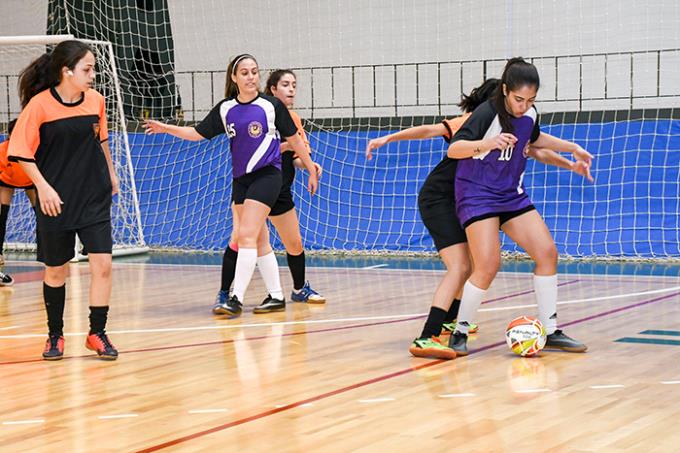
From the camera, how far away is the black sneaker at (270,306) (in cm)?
720

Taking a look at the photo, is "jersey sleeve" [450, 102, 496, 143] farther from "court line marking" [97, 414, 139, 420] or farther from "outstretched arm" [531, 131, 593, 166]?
"court line marking" [97, 414, 139, 420]

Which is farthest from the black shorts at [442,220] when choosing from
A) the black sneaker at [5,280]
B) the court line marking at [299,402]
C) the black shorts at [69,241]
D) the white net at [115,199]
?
the white net at [115,199]

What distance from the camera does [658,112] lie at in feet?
39.7

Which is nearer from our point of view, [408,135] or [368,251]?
[408,135]

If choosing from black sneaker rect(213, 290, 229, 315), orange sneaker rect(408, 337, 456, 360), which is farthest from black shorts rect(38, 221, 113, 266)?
black sneaker rect(213, 290, 229, 315)

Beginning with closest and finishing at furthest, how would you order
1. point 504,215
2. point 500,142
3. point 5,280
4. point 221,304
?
point 500,142 → point 504,215 → point 221,304 → point 5,280

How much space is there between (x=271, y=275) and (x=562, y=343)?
2.41 meters

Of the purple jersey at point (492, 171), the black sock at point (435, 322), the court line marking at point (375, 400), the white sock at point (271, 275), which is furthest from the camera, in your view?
the white sock at point (271, 275)

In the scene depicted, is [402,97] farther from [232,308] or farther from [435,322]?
[435,322]

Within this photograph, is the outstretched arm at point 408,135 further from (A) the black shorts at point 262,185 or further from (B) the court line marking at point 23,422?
(B) the court line marking at point 23,422

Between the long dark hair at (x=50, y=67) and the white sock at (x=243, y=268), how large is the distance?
1922 mm

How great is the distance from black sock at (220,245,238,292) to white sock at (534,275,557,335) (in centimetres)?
247

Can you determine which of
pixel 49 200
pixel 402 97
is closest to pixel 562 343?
pixel 49 200

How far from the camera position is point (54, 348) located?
5.57 meters
